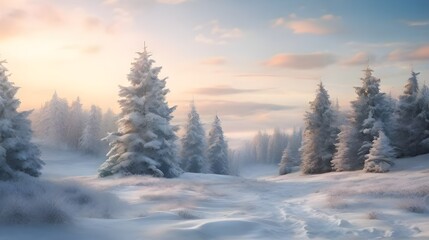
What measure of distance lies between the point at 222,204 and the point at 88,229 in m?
7.73

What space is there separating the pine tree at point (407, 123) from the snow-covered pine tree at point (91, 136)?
52.6 m

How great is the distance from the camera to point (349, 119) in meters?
36.5

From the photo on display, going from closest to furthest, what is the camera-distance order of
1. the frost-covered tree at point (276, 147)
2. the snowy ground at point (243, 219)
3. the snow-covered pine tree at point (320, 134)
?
the snowy ground at point (243, 219) → the snow-covered pine tree at point (320, 134) → the frost-covered tree at point (276, 147)

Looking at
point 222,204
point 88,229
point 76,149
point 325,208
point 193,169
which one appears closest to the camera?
point 88,229

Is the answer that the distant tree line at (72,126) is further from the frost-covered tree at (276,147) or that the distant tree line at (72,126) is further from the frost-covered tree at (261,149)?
the frost-covered tree at (261,149)

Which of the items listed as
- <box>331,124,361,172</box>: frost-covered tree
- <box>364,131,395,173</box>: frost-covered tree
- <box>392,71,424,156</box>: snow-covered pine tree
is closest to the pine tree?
<box>392,71,424,156</box>: snow-covered pine tree

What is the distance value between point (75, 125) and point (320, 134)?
5540cm

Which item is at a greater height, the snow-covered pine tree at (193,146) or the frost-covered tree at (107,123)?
the frost-covered tree at (107,123)

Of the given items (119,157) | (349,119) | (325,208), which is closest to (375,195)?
(325,208)

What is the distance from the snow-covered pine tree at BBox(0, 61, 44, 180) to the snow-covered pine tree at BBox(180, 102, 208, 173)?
24967 millimetres

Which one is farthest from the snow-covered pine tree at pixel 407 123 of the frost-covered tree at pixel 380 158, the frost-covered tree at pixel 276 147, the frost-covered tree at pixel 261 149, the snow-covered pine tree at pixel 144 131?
the frost-covered tree at pixel 261 149

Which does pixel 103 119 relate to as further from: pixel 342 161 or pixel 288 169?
pixel 342 161

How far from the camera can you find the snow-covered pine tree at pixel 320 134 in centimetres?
4125

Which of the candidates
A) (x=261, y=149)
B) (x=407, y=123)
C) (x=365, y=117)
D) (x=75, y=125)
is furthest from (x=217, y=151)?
(x=261, y=149)
